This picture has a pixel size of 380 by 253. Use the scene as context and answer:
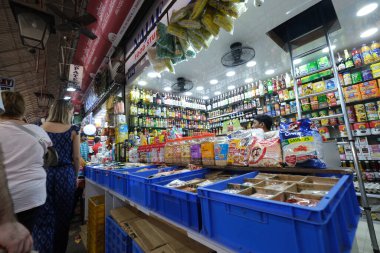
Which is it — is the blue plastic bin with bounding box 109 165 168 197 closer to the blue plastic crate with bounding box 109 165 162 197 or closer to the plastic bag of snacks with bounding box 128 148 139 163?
the blue plastic crate with bounding box 109 165 162 197

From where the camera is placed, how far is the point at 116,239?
226 centimetres

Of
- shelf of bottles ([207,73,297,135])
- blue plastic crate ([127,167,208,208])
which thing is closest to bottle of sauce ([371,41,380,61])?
shelf of bottles ([207,73,297,135])

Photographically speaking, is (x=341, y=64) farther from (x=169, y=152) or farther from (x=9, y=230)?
(x=9, y=230)

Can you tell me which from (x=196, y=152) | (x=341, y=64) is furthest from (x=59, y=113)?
(x=341, y=64)

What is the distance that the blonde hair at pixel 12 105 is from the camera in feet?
5.49

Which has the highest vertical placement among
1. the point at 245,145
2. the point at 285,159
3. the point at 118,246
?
the point at 245,145

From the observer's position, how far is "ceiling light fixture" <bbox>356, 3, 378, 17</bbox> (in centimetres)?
337

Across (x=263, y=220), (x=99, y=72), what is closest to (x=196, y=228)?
(x=263, y=220)

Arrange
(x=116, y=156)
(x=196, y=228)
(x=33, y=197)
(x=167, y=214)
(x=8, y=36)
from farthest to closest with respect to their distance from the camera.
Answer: (x=8, y=36), (x=116, y=156), (x=33, y=197), (x=167, y=214), (x=196, y=228)

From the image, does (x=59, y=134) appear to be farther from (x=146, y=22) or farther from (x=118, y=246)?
(x=146, y=22)

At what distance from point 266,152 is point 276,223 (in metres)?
0.80

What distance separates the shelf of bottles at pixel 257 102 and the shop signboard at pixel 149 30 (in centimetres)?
439

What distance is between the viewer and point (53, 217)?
211cm

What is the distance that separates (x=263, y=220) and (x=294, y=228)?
0.12 metres
